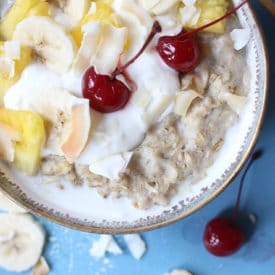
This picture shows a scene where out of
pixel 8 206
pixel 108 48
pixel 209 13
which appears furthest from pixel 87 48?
pixel 8 206

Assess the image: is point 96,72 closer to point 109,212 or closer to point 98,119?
point 98,119

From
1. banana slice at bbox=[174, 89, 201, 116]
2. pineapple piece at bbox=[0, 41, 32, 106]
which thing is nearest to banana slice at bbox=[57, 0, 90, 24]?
pineapple piece at bbox=[0, 41, 32, 106]

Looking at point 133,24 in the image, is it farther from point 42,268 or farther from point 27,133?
point 42,268

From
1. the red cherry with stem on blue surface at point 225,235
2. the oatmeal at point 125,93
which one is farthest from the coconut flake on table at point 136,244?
the oatmeal at point 125,93

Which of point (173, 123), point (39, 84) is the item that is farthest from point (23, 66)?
point (173, 123)

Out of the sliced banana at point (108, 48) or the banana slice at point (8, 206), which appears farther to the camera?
the banana slice at point (8, 206)

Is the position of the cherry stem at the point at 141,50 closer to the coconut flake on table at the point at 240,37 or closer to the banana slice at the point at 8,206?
the coconut flake on table at the point at 240,37
